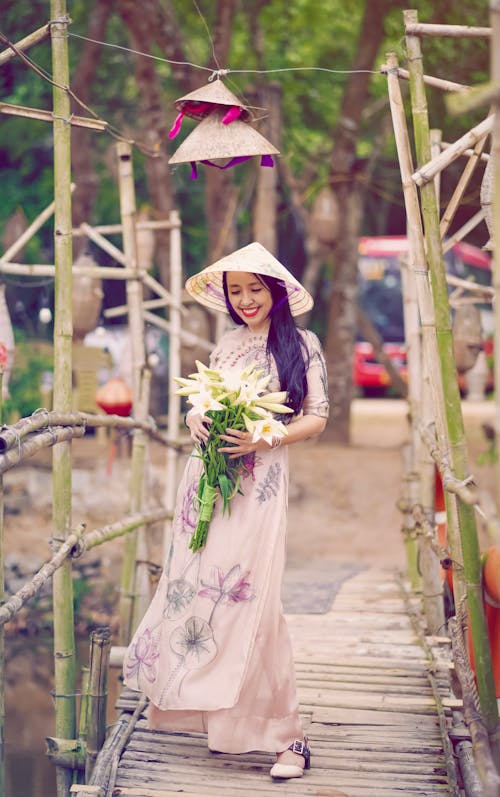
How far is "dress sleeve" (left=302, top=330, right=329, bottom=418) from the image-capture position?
10.6 ft

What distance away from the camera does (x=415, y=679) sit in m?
3.92

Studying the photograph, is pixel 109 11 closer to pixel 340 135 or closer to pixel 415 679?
pixel 340 135

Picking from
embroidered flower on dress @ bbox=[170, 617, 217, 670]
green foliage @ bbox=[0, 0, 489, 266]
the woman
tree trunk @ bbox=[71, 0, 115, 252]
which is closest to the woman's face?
the woman

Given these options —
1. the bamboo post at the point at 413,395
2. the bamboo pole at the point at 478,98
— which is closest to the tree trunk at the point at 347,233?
the bamboo post at the point at 413,395

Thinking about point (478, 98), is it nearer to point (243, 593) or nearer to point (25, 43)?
point (243, 593)

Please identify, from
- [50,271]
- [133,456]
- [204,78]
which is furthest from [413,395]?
[204,78]

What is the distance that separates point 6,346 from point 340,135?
655 cm

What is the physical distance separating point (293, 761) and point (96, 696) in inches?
29.9

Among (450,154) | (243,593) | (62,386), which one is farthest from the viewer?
(62,386)

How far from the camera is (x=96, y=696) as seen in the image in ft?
11.5

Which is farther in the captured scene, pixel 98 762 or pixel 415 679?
pixel 415 679

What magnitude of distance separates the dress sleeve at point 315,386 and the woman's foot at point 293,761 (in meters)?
0.99

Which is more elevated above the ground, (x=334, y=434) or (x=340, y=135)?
(x=340, y=135)

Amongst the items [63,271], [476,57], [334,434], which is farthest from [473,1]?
[63,271]
